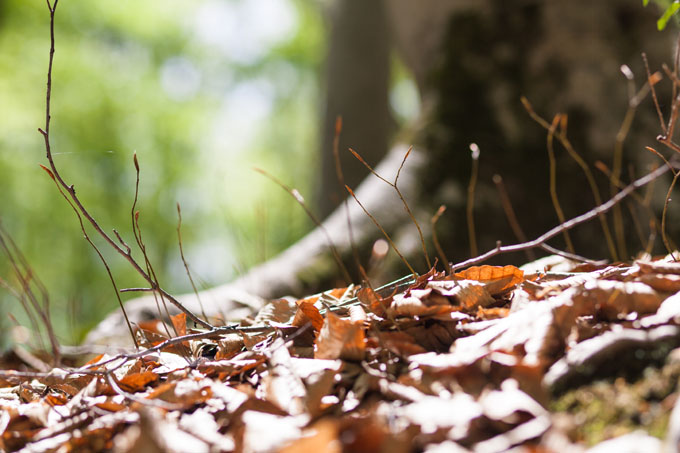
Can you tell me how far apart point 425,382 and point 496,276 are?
49cm

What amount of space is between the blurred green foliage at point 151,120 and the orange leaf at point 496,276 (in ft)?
34.2

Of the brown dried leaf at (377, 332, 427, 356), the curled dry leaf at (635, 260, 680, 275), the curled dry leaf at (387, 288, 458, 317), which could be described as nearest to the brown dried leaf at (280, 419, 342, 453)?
the brown dried leaf at (377, 332, 427, 356)

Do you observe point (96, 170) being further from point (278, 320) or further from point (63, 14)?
point (278, 320)

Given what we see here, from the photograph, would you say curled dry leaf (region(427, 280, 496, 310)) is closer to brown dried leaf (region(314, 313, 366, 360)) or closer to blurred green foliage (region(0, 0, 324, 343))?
brown dried leaf (region(314, 313, 366, 360))

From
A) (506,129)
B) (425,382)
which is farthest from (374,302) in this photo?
(506,129)

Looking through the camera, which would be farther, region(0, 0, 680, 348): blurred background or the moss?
region(0, 0, 680, 348): blurred background

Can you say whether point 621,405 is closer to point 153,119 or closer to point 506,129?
point 506,129

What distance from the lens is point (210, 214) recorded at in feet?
54.6

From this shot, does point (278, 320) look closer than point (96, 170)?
Yes

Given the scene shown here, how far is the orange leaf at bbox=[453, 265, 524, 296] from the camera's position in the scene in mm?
1265

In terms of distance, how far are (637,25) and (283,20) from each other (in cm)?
1232

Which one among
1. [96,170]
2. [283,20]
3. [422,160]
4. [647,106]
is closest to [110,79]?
[96,170]

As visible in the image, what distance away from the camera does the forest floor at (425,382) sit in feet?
2.53

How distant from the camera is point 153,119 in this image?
45.5 ft
